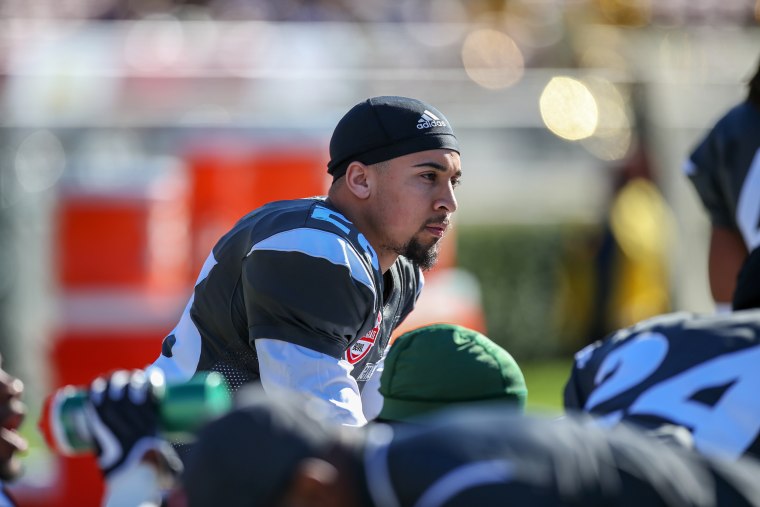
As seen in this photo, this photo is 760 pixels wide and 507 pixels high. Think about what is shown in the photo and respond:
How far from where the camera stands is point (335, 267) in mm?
3062

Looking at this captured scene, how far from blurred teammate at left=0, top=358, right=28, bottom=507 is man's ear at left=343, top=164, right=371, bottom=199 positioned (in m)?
1.10

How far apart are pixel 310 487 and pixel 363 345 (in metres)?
1.57

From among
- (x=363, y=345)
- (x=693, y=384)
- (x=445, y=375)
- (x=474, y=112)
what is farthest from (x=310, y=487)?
(x=474, y=112)

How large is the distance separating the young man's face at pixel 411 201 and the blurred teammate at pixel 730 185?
4.10 feet

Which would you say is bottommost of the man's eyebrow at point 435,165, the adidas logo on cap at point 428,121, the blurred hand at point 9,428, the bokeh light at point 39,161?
the bokeh light at point 39,161

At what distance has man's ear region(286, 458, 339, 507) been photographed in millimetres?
1741

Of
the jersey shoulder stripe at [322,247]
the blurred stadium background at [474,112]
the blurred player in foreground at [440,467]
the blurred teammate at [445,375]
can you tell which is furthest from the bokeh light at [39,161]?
the blurred player in foreground at [440,467]

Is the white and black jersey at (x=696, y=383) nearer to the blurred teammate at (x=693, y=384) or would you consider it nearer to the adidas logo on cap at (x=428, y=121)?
the blurred teammate at (x=693, y=384)

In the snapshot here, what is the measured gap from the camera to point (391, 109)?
340cm

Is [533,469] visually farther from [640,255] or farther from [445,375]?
[640,255]

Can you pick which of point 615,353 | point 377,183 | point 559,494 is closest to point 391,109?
point 377,183

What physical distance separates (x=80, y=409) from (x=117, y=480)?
0.47 feet

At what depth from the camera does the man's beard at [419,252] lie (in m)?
3.43

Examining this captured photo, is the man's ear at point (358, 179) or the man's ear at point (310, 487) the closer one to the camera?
the man's ear at point (310, 487)
